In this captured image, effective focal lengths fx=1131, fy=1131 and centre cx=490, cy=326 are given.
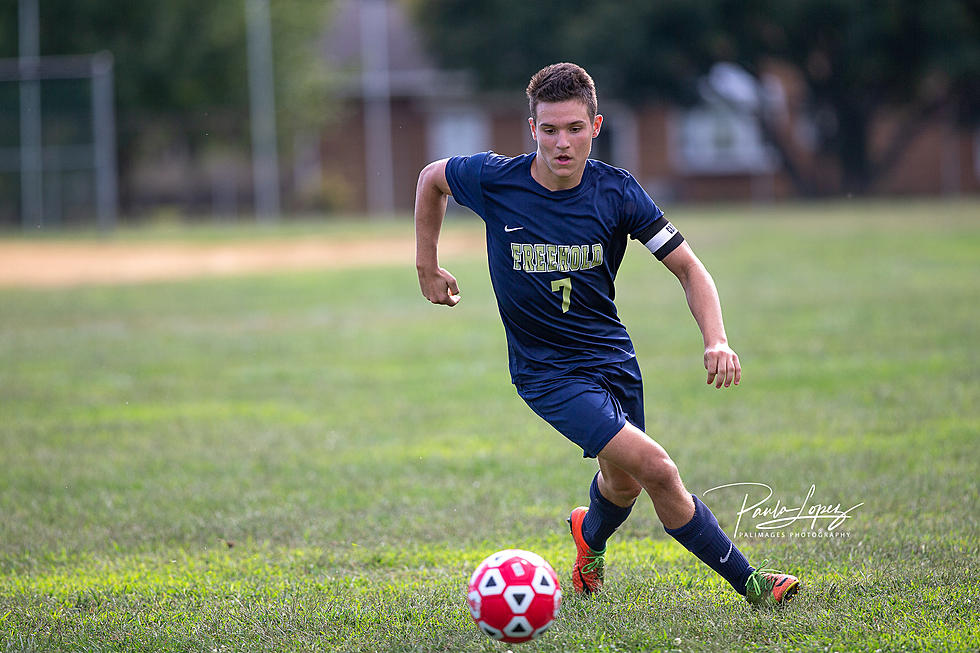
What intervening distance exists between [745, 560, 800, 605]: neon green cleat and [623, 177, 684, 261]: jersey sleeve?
1.20 meters

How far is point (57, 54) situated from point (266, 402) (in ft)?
78.1

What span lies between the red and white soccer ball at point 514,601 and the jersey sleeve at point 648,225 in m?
1.24

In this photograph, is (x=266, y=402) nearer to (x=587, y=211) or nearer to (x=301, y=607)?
(x=301, y=607)

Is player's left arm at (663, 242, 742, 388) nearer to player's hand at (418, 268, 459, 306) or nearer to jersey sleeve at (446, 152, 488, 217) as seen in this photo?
jersey sleeve at (446, 152, 488, 217)

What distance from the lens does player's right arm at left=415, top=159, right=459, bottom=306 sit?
4379 millimetres

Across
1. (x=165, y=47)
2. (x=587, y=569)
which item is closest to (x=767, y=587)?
(x=587, y=569)

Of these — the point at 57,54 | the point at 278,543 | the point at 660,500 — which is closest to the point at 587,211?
the point at 660,500

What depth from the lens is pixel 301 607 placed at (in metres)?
4.31

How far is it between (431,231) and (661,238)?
91cm

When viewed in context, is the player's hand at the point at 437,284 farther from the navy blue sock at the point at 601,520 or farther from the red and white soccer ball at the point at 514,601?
the red and white soccer ball at the point at 514,601

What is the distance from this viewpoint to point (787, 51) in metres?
30.9

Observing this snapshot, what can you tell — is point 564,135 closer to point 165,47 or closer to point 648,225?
point 648,225

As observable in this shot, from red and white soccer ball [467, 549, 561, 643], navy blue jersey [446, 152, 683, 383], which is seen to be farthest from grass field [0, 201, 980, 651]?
navy blue jersey [446, 152, 683, 383]

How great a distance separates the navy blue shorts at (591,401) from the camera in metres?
3.93
